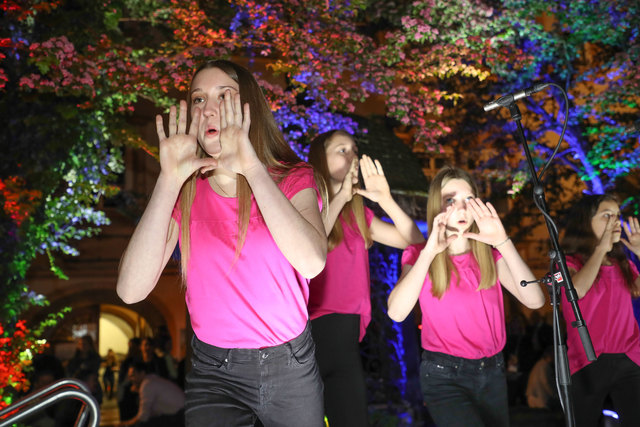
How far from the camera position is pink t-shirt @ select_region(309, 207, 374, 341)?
381 cm

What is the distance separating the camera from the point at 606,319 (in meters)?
4.26

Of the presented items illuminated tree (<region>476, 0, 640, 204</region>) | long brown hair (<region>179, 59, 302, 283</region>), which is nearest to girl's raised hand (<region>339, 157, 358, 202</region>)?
long brown hair (<region>179, 59, 302, 283</region>)

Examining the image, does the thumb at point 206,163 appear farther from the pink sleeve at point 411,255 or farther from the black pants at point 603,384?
the black pants at point 603,384

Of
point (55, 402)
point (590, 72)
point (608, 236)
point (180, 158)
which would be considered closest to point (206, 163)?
point (180, 158)

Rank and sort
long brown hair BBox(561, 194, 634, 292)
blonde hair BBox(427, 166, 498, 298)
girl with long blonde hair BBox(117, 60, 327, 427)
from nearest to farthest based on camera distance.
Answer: girl with long blonde hair BBox(117, 60, 327, 427)
blonde hair BBox(427, 166, 498, 298)
long brown hair BBox(561, 194, 634, 292)

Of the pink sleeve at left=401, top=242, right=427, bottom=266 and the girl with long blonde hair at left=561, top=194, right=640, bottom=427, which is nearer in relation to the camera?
the pink sleeve at left=401, top=242, right=427, bottom=266

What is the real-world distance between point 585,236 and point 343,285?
1974 millimetres

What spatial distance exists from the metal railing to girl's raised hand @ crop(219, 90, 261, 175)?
0.88m

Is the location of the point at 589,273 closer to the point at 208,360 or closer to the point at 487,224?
the point at 487,224

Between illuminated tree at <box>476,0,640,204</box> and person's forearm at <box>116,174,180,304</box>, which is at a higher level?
illuminated tree at <box>476,0,640,204</box>

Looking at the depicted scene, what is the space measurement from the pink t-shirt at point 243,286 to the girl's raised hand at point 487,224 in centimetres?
130

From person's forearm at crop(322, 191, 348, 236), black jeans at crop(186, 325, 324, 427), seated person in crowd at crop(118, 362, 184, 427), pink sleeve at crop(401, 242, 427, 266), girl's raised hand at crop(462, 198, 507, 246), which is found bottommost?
seated person in crowd at crop(118, 362, 184, 427)

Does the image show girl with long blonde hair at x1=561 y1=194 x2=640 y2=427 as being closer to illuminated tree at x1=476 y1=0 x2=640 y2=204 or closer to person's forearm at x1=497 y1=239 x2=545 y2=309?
person's forearm at x1=497 y1=239 x2=545 y2=309

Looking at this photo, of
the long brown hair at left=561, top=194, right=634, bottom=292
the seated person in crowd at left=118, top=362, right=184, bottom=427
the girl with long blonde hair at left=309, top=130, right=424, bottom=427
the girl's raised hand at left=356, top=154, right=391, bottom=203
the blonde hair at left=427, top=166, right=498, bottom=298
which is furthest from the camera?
the seated person in crowd at left=118, top=362, right=184, bottom=427
